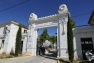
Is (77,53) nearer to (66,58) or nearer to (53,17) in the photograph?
(66,58)

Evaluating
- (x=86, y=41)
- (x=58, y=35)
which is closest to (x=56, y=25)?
(x=58, y=35)

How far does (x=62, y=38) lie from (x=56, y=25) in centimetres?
242

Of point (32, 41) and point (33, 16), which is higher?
point (33, 16)

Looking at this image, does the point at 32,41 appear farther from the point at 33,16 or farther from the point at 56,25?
the point at 56,25

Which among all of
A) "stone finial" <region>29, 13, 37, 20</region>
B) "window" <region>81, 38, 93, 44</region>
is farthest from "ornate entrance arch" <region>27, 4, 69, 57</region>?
"window" <region>81, 38, 93, 44</region>

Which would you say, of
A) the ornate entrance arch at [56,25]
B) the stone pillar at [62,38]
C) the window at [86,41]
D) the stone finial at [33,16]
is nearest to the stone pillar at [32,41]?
the ornate entrance arch at [56,25]

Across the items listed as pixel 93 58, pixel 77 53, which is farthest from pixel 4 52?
pixel 93 58

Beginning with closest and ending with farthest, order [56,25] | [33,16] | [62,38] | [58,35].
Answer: [62,38]
[58,35]
[56,25]
[33,16]

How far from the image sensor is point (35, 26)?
17.0m

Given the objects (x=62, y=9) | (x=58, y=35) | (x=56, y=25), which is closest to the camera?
(x=58, y=35)

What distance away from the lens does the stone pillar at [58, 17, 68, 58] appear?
13.2 metres

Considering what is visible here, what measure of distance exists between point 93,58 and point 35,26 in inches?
431

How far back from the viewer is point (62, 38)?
13.7 m

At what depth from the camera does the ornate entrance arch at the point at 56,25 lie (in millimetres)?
13523
